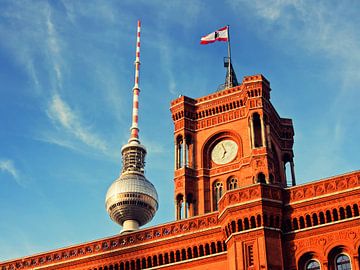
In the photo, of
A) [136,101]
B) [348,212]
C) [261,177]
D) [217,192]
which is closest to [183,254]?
[348,212]

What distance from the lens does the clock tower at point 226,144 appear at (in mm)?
62469

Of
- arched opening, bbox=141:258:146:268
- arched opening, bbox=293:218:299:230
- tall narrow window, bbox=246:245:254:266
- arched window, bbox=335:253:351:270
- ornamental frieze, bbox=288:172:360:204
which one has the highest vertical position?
ornamental frieze, bbox=288:172:360:204

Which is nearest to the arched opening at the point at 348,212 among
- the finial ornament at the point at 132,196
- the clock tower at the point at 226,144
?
the clock tower at the point at 226,144

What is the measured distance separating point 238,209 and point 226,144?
2010 cm

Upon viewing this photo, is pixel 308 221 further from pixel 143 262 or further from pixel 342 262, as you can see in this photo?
pixel 143 262

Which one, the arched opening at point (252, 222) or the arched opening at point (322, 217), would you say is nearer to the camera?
the arched opening at point (322, 217)

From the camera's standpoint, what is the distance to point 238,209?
4600 centimetres

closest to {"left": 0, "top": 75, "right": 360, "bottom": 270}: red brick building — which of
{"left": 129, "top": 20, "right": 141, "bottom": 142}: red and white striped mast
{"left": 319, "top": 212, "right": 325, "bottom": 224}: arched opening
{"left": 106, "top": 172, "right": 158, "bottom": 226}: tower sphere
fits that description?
{"left": 319, "top": 212, "right": 325, "bottom": 224}: arched opening

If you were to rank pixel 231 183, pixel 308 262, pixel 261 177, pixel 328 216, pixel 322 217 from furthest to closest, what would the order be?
pixel 231 183 → pixel 261 177 → pixel 322 217 → pixel 328 216 → pixel 308 262

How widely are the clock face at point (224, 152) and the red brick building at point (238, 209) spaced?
0.33 ft

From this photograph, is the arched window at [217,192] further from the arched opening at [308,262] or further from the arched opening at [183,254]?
the arched opening at [308,262]

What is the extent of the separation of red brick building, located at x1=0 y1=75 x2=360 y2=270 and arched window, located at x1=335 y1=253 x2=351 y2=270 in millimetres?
67

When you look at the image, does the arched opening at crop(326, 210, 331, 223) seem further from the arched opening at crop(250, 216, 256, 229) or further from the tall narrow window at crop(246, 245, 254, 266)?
the tall narrow window at crop(246, 245, 254, 266)

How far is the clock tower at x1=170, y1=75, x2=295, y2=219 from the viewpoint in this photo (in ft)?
205
